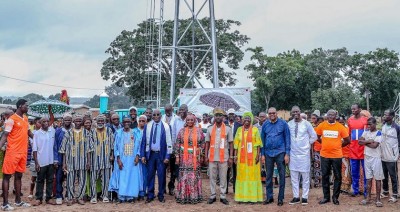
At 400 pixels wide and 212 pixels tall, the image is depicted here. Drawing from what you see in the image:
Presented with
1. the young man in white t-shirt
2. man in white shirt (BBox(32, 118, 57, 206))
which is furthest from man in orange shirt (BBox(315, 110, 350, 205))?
man in white shirt (BBox(32, 118, 57, 206))

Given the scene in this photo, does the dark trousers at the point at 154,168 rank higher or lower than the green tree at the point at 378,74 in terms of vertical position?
lower

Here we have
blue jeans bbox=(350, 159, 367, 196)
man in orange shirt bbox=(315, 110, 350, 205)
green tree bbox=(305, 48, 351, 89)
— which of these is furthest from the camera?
green tree bbox=(305, 48, 351, 89)

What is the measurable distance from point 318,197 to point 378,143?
1865 millimetres

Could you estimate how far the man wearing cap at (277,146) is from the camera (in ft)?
29.1

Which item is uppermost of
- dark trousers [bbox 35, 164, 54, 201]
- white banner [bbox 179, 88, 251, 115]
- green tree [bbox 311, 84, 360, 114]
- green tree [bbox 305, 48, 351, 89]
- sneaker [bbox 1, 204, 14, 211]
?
green tree [bbox 305, 48, 351, 89]

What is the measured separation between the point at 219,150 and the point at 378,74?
117ft

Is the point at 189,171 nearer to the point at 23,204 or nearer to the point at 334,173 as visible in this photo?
the point at 334,173

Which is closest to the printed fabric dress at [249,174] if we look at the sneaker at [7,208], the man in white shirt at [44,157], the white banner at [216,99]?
the man in white shirt at [44,157]

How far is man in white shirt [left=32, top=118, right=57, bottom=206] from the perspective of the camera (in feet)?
28.9

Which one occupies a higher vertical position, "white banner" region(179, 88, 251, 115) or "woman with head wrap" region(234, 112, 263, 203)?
"white banner" region(179, 88, 251, 115)

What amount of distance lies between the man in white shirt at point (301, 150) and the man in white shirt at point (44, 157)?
476 cm

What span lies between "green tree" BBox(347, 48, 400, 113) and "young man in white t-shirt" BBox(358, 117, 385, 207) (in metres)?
33.9

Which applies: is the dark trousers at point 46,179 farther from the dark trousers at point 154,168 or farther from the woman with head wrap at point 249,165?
the woman with head wrap at point 249,165

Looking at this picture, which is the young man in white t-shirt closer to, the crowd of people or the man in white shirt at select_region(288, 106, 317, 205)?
the crowd of people
